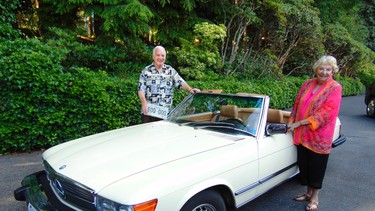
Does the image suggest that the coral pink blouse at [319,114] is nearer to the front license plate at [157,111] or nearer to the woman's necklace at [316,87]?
the woman's necklace at [316,87]

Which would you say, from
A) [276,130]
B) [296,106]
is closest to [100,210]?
[276,130]

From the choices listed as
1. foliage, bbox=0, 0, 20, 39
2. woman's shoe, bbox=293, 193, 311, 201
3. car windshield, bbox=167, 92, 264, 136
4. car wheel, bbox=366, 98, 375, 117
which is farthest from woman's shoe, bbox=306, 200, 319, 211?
car wheel, bbox=366, 98, 375, 117

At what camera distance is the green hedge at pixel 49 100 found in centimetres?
455

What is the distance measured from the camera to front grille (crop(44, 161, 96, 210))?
202 cm

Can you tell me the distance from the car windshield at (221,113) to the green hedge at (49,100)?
2.12 meters

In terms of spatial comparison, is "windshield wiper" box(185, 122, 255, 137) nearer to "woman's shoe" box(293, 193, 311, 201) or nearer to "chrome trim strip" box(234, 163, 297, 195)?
"chrome trim strip" box(234, 163, 297, 195)

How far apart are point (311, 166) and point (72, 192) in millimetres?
2634

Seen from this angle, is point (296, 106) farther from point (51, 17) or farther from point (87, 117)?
point (51, 17)

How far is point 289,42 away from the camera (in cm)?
1278

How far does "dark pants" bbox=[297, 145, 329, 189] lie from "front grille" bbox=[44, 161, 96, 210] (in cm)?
251

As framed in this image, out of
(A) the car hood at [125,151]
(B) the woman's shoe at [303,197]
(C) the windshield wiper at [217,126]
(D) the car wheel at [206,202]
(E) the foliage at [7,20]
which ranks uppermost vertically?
(E) the foliage at [7,20]

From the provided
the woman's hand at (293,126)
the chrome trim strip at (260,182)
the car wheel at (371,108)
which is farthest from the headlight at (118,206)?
the car wheel at (371,108)

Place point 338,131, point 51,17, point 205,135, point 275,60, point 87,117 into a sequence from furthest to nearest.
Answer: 1. point 275,60
2. point 51,17
3. point 87,117
4. point 338,131
5. point 205,135

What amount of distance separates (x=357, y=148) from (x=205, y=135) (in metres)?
4.48
